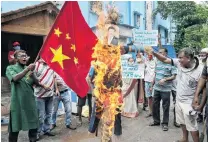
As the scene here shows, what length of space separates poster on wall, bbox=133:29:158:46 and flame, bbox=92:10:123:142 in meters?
1.25

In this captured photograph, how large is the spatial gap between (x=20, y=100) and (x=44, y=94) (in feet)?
3.59

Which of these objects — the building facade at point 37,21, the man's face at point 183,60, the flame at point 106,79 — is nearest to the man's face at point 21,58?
the flame at point 106,79

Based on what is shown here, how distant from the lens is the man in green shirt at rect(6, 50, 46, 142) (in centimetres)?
478

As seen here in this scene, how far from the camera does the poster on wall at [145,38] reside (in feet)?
18.7

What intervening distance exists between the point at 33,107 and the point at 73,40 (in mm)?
1392

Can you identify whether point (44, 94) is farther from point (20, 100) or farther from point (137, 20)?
point (137, 20)

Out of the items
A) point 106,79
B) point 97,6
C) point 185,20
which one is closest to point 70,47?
point 106,79

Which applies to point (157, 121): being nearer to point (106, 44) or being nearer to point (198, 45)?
point (106, 44)

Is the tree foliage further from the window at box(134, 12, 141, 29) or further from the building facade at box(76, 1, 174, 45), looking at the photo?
the window at box(134, 12, 141, 29)

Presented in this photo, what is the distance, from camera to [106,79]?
4.50 metres

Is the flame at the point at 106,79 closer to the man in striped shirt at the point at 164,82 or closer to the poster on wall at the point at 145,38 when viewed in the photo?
the poster on wall at the point at 145,38

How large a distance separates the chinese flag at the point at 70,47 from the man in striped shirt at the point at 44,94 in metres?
1.42

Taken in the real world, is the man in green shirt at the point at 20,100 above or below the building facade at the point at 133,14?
below

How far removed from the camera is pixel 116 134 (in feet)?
17.6
